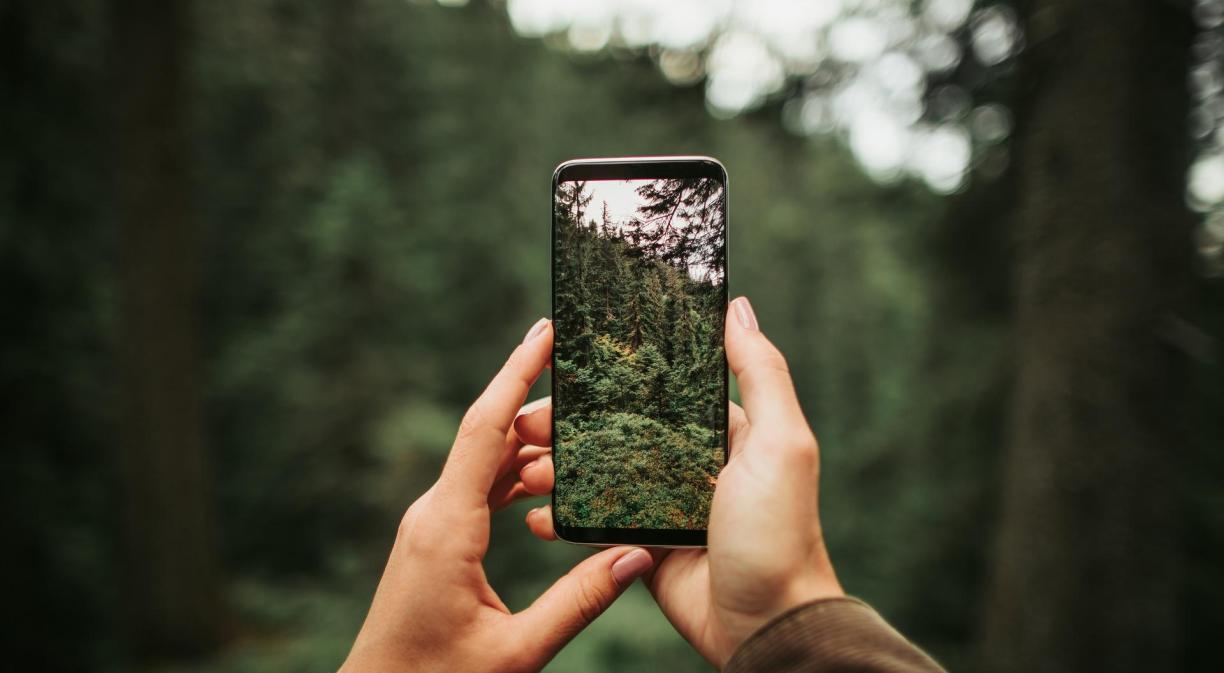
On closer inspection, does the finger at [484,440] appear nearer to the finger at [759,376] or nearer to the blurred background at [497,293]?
the finger at [759,376]

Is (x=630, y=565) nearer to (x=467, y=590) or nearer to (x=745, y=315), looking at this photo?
(x=467, y=590)

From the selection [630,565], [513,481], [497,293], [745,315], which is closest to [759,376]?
[745,315]

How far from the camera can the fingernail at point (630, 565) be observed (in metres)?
1.75

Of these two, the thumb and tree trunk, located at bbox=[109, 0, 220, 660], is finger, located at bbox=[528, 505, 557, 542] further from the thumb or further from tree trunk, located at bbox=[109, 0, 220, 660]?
tree trunk, located at bbox=[109, 0, 220, 660]

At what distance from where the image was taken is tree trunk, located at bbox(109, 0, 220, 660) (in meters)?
6.26

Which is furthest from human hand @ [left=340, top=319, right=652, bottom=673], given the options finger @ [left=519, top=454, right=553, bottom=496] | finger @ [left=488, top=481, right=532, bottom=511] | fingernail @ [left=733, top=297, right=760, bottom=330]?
fingernail @ [left=733, top=297, right=760, bottom=330]

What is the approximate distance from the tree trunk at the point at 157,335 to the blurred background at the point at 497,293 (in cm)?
3

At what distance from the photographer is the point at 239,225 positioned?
432 inches

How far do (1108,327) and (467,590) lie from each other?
3382mm

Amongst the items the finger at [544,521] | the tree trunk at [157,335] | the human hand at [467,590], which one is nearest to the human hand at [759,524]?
the human hand at [467,590]

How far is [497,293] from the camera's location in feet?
31.3

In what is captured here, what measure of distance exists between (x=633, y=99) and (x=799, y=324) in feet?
51.0

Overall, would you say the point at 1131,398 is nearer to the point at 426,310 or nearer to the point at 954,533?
the point at 954,533

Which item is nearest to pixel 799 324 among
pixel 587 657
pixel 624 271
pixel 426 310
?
pixel 426 310
